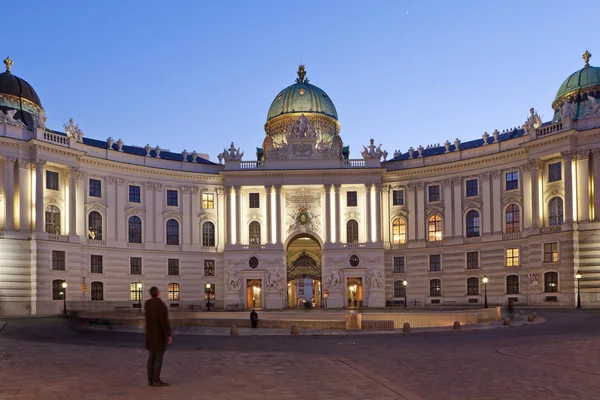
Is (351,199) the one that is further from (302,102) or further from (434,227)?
(302,102)

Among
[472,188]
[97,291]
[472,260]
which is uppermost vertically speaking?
[472,188]

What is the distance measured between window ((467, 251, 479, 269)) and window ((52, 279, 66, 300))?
4288 centimetres

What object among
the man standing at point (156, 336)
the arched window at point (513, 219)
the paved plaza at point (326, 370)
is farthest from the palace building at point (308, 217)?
the man standing at point (156, 336)

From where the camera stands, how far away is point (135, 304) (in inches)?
2778

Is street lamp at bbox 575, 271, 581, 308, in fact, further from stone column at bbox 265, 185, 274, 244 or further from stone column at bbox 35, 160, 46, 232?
stone column at bbox 35, 160, 46, 232

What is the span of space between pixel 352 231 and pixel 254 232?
11590 millimetres

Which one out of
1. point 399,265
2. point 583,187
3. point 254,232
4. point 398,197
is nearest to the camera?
point 583,187

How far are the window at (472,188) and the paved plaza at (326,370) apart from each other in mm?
45696

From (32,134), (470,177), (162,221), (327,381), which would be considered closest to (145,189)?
(162,221)

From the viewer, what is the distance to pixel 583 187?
206 ft

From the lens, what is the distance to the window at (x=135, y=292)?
235 feet

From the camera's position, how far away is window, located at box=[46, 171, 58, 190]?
6462 cm

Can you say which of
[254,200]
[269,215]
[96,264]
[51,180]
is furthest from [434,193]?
[51,180]

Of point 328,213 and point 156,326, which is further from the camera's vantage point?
point 328,213
